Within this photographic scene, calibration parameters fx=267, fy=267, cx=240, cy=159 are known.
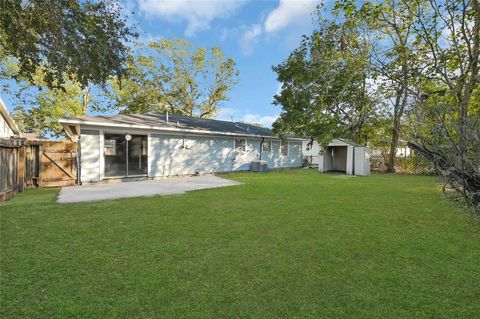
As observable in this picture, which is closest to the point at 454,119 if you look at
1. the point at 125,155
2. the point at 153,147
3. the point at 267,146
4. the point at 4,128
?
the point at 153,147

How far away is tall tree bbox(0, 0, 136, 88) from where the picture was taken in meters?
5.73

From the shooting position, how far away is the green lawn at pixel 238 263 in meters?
2.37

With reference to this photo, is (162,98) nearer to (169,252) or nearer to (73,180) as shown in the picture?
(73,180)

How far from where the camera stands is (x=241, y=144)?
16641mm

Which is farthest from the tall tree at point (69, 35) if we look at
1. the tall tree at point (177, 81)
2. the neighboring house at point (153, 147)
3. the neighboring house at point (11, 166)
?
the tall tree at point (177, 81)

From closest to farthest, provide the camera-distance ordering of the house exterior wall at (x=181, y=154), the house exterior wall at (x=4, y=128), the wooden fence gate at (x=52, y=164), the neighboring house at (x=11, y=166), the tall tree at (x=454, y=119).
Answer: the tall tree at (x=454, y=119)
the neighboring house at (x=11, y=166)
the wooden fence gate at (x=52, y=164)
the house exterior wall at (x=181, y=154)
the house exterior wall at (x=4, y=128)

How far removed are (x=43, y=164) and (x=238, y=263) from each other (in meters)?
9.78

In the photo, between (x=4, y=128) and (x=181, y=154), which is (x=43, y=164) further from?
(x=181, y=154)

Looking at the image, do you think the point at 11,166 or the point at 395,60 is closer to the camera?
the point at 395,60

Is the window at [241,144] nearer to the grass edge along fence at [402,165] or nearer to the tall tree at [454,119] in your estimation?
the grass edge along fence at [402,165]

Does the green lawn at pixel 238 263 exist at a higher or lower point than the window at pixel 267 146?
lower

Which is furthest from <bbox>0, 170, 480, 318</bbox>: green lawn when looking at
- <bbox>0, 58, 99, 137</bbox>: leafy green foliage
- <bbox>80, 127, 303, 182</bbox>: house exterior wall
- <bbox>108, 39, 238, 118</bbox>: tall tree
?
<bbox>0, 58, 99, 137</bbox>: leafy green foliage

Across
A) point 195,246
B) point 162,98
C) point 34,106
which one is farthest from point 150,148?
point 34,106

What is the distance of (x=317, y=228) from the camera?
183 inches
